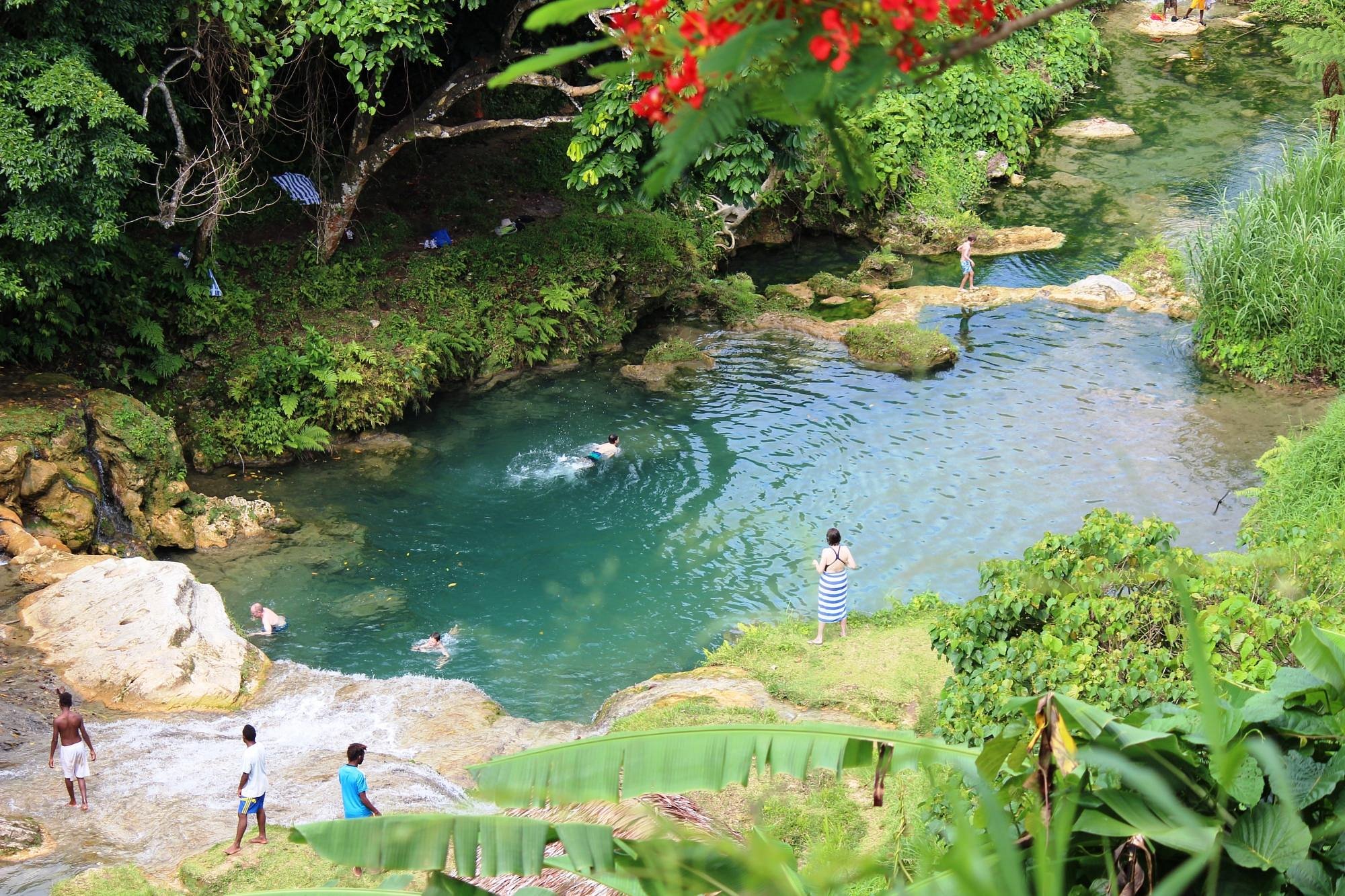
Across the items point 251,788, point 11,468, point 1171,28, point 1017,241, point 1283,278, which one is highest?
point 1171,28

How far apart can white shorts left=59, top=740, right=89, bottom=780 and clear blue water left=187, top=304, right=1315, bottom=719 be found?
3323 mm

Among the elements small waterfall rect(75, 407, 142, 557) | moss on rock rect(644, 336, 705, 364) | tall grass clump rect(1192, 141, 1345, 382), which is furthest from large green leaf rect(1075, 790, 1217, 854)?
moss on rock rect(644, 336, 705, 364)

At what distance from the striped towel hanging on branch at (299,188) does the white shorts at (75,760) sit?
1047 centimetres

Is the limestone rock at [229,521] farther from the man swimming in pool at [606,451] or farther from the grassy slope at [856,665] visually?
the grassy slope at [856,665]

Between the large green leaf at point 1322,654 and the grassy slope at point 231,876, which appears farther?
the grassy slope at point 231,876

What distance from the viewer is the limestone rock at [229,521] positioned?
543 inches

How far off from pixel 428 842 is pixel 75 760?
710cm

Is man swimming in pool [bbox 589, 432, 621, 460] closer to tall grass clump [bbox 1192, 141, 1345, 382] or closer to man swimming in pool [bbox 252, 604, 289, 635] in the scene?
man swimming in pool [bbox 252, 604, 289, 635]

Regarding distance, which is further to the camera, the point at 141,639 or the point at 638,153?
the point at 638,153

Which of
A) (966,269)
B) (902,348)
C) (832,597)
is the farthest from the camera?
(966,269)

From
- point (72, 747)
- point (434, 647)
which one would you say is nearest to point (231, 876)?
point (72, 747)

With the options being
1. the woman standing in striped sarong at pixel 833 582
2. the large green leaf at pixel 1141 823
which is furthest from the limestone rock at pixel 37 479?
the large green leaf at pixel 1141 823

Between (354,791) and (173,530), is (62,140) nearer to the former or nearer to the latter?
(173,530)

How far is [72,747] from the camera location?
867 centimetres
